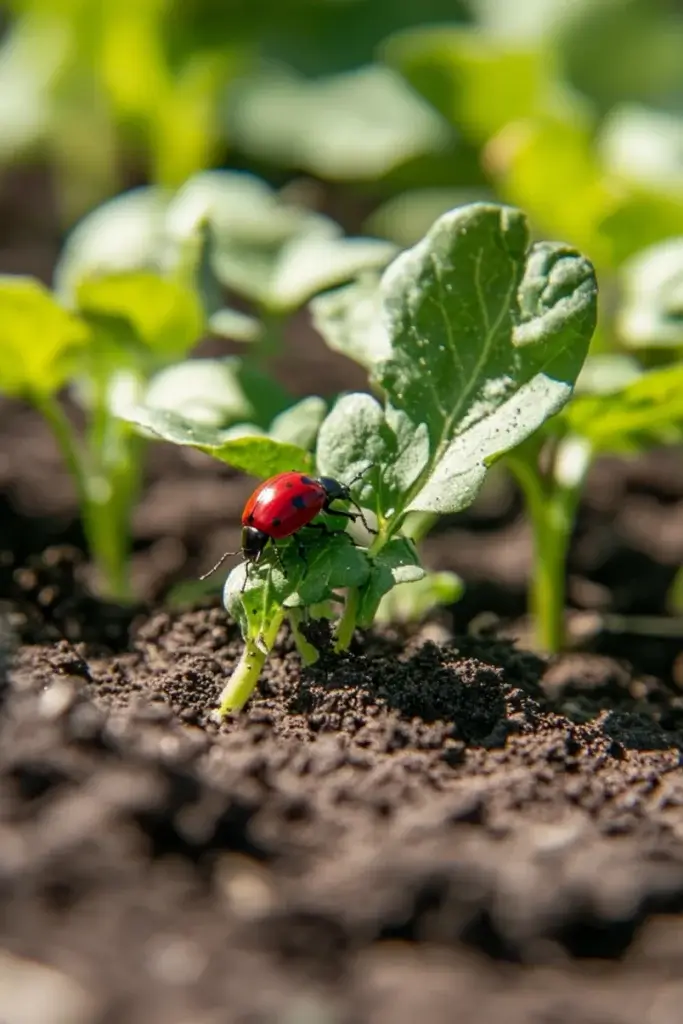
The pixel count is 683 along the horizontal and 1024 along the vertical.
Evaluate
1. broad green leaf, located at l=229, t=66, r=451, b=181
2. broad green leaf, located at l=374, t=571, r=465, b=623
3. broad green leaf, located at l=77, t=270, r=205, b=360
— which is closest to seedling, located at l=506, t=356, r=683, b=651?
broad green leaf, located at l=374, t=571, r=465, b=623

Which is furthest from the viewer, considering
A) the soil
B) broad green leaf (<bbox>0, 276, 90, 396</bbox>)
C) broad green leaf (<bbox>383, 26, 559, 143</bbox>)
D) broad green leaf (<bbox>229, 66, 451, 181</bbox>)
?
broad green leaf (<bbox>229, 66, 451, 181</bbox>)

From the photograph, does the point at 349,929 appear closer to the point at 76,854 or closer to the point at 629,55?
the point at 76,854

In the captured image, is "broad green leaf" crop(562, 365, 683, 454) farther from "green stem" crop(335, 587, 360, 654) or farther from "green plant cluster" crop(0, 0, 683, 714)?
"green stem" crop(335, 587, 360, 654)

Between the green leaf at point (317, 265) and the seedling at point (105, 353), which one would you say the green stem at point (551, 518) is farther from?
the seedling at point (105, 353)

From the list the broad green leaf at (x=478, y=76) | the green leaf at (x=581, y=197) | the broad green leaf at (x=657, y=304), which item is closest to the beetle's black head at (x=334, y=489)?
the broad green leaf at (x=657, y=304)

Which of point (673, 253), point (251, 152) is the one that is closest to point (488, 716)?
point (673, 253)

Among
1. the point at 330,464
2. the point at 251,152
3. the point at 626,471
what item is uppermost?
the point at 330,464
